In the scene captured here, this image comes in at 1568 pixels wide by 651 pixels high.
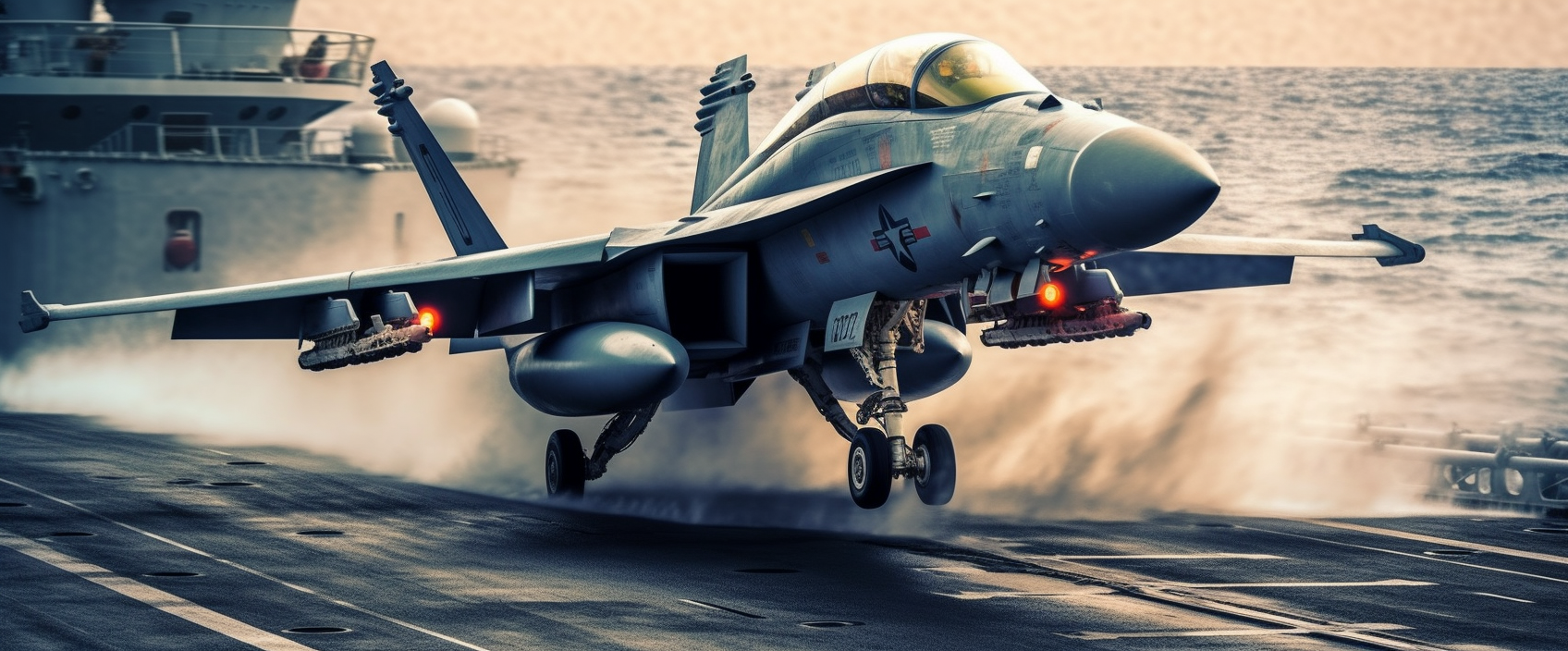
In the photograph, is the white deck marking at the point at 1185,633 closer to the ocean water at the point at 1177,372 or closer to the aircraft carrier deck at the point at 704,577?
the aircraft carrier deck at the point at 704,577

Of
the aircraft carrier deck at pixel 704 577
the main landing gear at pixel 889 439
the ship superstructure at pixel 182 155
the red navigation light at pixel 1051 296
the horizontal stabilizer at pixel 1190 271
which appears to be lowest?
the aircraft carrier deck at pixel 704 577

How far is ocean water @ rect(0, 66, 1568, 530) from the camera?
21.9 meters

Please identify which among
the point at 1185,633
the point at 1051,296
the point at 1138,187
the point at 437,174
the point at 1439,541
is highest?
the point at 437,174

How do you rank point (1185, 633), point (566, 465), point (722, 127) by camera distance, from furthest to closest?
point (722, 127) → point (566, 465) → point (1185, 633)

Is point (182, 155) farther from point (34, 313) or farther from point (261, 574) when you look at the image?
point (261, 574)

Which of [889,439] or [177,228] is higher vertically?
[177,228]

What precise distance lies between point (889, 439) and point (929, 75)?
10.5 feet

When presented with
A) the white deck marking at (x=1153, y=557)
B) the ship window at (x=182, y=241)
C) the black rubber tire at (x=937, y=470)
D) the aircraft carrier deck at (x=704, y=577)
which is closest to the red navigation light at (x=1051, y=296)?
the black rubber tire at (x=937, y=470)

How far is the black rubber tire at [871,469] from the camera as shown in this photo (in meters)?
15.2

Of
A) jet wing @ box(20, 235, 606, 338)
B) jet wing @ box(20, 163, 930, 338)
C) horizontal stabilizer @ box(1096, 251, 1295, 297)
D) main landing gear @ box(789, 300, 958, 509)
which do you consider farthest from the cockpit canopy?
horizontal stabilizer @ box(1096, 251, 1295, 297)

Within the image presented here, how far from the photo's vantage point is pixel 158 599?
12977 millimetres

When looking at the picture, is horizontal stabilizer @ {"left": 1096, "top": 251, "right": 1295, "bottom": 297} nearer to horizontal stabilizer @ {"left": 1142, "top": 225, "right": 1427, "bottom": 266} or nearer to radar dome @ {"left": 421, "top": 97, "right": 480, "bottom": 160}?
horizontal stabilizer @ {"left": 1142, "top": 225, "right": 1427, "bottom": 266}

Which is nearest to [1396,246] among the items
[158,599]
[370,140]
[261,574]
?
[261,574]

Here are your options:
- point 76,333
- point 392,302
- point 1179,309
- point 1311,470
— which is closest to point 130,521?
point 392,302
